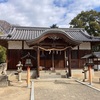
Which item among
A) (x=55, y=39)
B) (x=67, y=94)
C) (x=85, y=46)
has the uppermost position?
(x=55, y=39)

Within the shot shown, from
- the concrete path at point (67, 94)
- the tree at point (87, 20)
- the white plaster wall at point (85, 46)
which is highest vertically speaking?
the tree at point (87, 20)

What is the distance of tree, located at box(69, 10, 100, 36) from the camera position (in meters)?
42.2

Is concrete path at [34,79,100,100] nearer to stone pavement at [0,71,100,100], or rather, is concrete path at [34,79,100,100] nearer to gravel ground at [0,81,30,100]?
stone pavement at [0,71,100,100]

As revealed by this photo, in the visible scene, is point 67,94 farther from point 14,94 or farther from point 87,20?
point 87,20

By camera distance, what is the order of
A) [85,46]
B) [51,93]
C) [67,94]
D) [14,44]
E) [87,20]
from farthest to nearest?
[87,20], [85,46], [14,44], [51,93], [67,94]

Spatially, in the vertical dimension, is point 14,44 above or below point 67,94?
above

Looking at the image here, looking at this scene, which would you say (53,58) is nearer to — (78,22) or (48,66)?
(48,66)

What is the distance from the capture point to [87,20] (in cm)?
4462

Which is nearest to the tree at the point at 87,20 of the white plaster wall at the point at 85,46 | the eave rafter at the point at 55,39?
the white plaster wall at the point at 85,46

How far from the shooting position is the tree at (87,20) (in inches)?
1663

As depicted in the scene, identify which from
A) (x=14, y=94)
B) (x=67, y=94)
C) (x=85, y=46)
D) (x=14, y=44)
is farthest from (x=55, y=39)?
(x=14, y=94)

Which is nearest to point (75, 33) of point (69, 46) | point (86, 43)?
point (86, 43)

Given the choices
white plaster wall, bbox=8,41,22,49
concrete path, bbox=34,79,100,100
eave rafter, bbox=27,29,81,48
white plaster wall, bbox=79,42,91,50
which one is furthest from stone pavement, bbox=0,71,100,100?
white plaster wall, bbox=79,42,91,50

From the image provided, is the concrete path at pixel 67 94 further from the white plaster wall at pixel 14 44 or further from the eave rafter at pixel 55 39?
the white plaster wall at pixel 14 44
